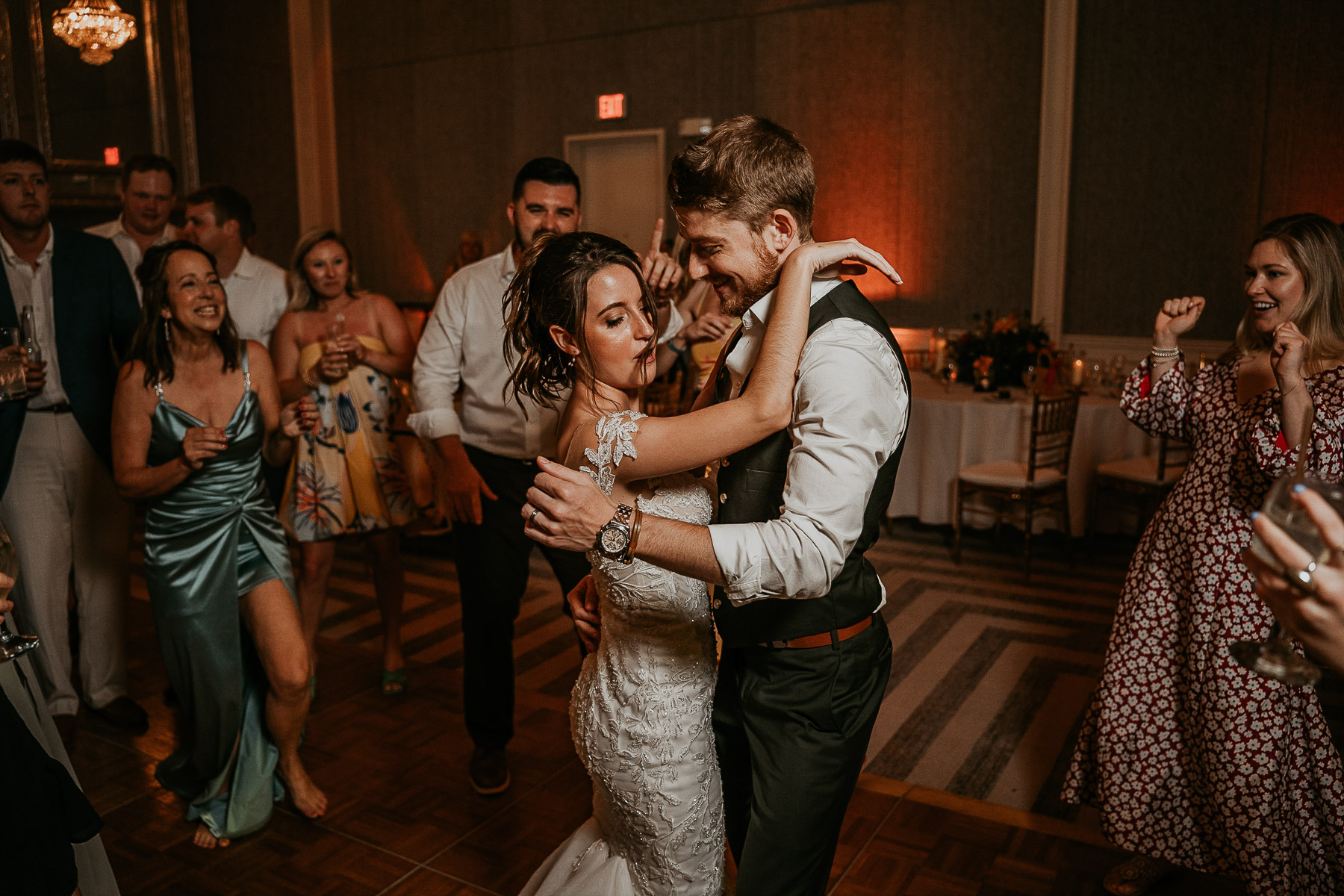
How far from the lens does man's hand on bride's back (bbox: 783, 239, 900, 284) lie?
144cm

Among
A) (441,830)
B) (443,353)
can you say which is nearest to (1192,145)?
(443,353)

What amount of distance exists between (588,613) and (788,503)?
2.14 ft

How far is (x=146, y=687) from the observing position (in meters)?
3.75

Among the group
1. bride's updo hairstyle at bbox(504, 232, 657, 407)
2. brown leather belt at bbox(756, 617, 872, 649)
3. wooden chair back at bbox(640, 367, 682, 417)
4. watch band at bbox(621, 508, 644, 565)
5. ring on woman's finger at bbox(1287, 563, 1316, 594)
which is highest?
bride's updo hairstyle at bbox(504, 232, 657, 407)

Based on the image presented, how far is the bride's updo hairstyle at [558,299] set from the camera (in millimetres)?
1666

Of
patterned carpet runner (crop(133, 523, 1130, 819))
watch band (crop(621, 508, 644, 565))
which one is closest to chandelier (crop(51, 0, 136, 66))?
patterned carpet runner (crop(133, 523, 1130, 819))

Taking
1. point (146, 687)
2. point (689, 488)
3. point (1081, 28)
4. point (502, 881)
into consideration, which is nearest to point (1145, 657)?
point (689, 488)

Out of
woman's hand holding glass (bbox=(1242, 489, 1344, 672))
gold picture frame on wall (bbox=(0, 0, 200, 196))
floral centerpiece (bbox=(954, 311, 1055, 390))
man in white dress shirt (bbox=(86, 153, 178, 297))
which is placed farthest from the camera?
gold picture frame on wall (bbox=(0, 0, 200, 196))

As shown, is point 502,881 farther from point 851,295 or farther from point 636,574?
point 851,295

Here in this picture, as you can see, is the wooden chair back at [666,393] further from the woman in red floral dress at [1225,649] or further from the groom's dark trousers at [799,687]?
the groom's dark trousers at [799,687]

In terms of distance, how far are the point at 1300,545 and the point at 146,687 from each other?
13.1 ft

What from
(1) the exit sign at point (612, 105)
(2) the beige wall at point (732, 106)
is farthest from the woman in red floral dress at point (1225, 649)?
(1) the exit sign at point (612, 105)

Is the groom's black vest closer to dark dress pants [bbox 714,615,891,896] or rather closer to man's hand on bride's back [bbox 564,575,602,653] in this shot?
dark dress pants [bbox 714,615,891,896]

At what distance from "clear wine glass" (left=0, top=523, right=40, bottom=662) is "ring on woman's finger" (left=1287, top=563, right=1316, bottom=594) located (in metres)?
1.70
